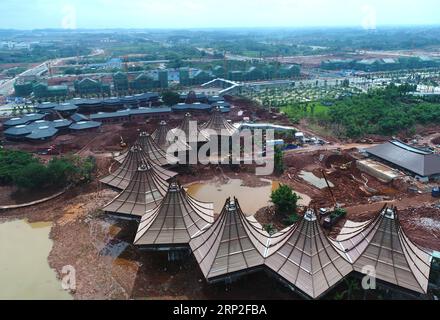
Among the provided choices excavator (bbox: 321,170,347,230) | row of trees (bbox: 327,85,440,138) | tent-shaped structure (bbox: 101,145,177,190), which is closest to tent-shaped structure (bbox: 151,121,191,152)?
tent-shaped structure (bbox: 101,145,177,190)

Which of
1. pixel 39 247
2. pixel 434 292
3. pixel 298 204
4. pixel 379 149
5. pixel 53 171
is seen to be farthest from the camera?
pixel 379 149

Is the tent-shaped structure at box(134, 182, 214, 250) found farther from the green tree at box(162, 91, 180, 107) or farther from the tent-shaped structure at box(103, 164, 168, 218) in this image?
the green tree at box(162, 91, 180, 107)

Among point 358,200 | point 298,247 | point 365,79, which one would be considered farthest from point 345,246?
point 365,79

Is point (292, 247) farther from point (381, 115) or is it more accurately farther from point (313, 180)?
point (381, 115)

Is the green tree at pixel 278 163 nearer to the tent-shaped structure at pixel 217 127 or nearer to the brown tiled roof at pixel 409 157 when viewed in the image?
the tent-shaped structure at pixel 217 127

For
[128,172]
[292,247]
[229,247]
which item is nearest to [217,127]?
[128,172]

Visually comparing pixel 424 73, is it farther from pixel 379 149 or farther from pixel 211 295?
pixel 211 295
